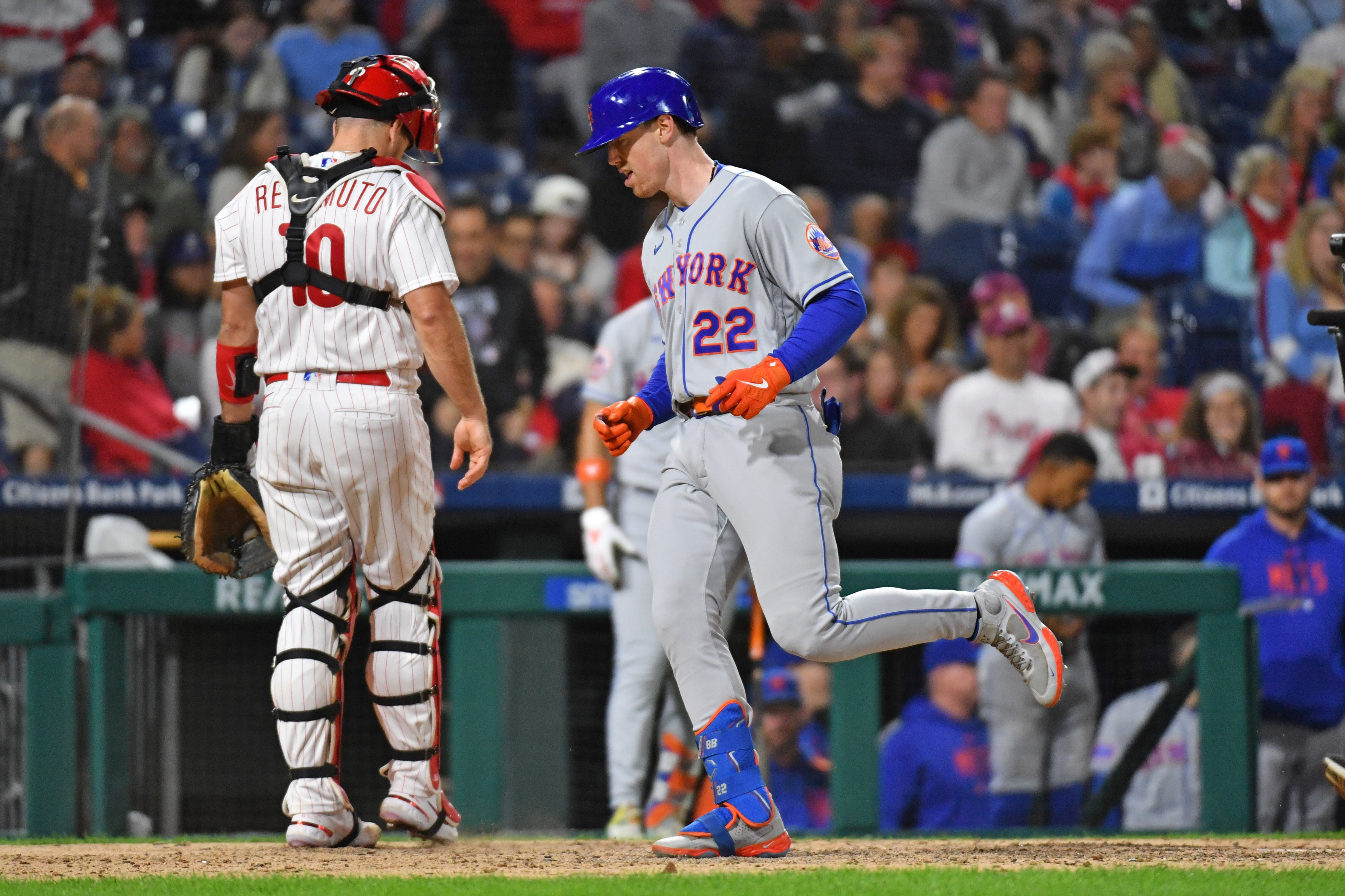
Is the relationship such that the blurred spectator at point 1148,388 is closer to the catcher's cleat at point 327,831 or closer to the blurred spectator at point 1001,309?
the blurred spectator at point 1001,309

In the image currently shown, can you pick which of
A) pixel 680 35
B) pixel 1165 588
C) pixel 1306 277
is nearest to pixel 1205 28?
pixel 1306 277

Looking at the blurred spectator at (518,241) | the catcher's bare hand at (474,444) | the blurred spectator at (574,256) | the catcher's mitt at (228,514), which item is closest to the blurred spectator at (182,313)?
the blurred spectator at (518,241)

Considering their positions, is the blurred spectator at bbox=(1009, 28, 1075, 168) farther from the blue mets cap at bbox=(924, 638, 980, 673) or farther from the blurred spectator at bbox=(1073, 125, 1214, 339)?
the blue mets cap at bbox=(924, 638, 980, 673)

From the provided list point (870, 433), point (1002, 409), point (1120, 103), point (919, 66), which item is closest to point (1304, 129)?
point (1120, 103)

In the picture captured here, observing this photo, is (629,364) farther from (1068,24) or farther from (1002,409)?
(1068,24)

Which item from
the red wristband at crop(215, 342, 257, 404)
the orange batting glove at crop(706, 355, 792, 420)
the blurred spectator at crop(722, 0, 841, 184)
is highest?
the blurred spectator at crop(722, 0, 841, 184)

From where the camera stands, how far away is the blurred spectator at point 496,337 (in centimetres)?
739

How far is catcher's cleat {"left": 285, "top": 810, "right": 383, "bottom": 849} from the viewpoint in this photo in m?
3.55

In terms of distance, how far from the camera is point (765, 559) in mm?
3287

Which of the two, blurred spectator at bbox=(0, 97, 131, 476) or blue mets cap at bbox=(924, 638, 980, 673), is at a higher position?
blurred spectator at bbox=(0, 97, 131, 476)

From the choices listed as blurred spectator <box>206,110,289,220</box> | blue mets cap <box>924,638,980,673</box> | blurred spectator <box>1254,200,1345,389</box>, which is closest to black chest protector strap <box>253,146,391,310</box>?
blue mets cap <box>924,638,980,673</box>

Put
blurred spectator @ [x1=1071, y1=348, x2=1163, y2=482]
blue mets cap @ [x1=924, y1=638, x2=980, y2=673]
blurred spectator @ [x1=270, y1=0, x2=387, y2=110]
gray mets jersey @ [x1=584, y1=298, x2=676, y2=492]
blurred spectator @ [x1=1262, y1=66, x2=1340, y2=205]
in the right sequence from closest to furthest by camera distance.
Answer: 1. gray mets jersey @ [x1=584, y1=298, x2=676, y2=492]
2. blue mets cap @ [x1=924, y1=638, x2=980, y2=673]
3. blurred spectator @ [x1=1071, y1=348, x2=1163, y2=482]
4. blurred spectator @ [x1=1262, y1=66, x2=1340, y2=205]
5. blurred spectator @ [x1=270, y1=0, x2=387, y2=110]

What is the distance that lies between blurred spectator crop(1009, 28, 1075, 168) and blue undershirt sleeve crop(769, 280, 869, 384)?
5.96 m

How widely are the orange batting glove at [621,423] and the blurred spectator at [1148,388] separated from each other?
15.1ft
